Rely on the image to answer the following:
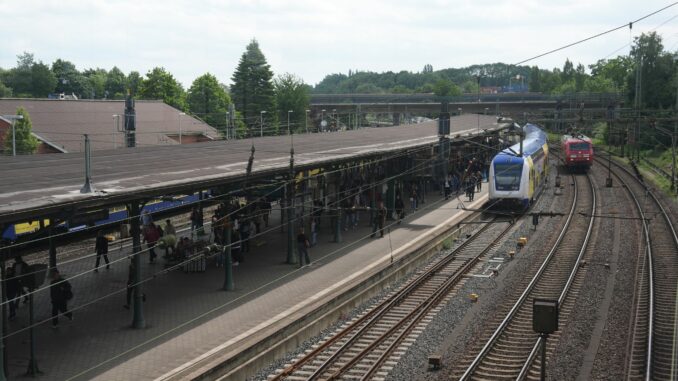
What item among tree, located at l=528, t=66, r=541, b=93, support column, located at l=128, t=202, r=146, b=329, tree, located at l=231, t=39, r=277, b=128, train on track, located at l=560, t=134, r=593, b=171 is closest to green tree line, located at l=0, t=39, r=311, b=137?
tree, located at l=231, t=39, r=277, b=128

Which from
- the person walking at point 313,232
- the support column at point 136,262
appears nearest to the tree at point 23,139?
the person walking at point 313,232

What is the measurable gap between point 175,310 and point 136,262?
2250 millimetres

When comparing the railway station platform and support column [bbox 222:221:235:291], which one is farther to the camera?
support column [bbox 222:221:235:291]

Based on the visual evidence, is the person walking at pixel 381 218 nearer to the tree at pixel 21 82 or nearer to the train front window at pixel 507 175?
the train front window at pixel 507 175

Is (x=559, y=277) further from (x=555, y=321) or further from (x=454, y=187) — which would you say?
(x=454, y=187)

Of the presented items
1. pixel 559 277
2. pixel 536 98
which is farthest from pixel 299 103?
pixel 559 277

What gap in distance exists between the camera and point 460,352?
14219mm

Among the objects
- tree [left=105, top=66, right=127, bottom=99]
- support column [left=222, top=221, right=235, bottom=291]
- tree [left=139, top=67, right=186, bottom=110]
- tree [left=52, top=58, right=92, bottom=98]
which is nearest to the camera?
support column [left=222, top=221, right=235, bottom=291]

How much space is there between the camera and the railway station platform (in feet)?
41.8

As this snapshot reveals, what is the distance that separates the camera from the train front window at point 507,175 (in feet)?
103

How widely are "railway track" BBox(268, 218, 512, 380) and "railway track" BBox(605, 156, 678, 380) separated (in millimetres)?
4436

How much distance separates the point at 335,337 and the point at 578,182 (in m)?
35.6

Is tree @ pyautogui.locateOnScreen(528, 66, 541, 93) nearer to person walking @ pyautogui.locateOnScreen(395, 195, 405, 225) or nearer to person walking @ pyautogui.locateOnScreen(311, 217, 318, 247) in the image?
person walking @ pyautogui.locateOnScreen(395, 195, 405, 225)

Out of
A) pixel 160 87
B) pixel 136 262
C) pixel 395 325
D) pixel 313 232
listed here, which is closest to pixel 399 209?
pixel 313 232
